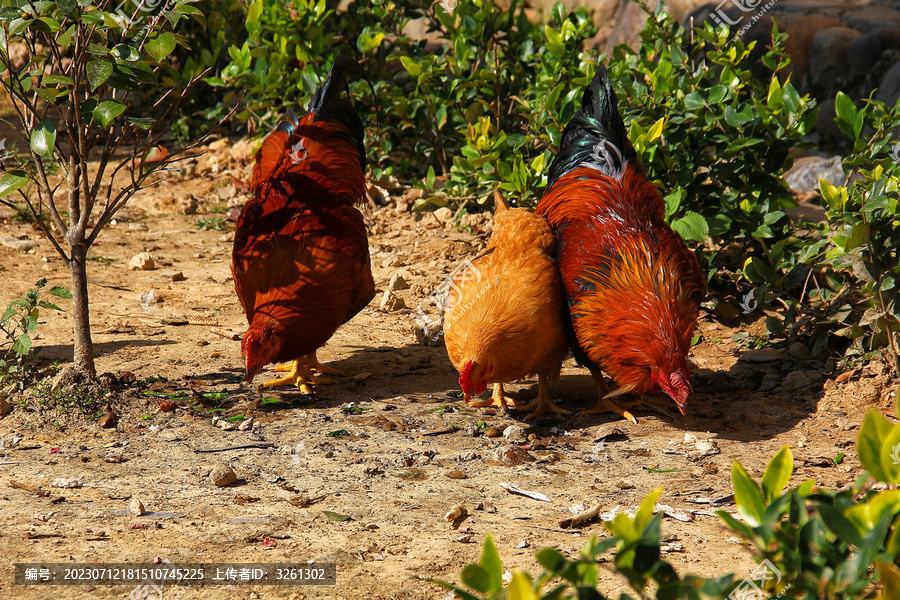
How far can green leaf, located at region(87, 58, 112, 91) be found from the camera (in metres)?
3.14

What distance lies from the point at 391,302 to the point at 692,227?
239 cm

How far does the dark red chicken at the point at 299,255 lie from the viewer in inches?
165

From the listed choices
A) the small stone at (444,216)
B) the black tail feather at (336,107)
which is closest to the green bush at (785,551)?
the black tail feather at (336,107)

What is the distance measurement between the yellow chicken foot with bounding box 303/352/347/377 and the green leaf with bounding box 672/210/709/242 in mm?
2466

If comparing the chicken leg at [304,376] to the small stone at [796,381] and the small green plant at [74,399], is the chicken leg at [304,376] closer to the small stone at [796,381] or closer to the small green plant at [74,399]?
the small green plant at [74,399]

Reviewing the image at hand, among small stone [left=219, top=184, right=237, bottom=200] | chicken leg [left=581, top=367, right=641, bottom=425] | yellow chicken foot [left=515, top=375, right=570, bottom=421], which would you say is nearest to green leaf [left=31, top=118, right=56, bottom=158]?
yellow chicken foot [left=515, top=375, right=570, bottom=421]

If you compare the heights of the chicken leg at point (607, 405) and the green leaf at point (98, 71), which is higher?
the green leaf at point (98, 71)

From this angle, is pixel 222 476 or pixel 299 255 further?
pixel 299 255

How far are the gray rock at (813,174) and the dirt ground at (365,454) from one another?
3.10m

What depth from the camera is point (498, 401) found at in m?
4.50

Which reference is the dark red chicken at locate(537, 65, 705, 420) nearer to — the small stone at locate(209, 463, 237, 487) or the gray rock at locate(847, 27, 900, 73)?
the small stone at locate(209, 463, 237, 487)

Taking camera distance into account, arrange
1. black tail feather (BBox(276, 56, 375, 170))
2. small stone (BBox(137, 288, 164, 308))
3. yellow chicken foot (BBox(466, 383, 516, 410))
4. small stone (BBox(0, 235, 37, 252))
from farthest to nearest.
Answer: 1. small stone (BBox(0, 235, 37, 252))
2. small stone (BBox(137, 288, 164, 308))
3. black tail feather (BBox(276, 56, 375, 170))
4. yellow chicken foot (BBox(466, 383, 516, 410))

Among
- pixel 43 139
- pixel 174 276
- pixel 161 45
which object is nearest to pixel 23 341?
pixel 43 139

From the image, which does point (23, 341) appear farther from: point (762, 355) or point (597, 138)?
point (762, 355)
